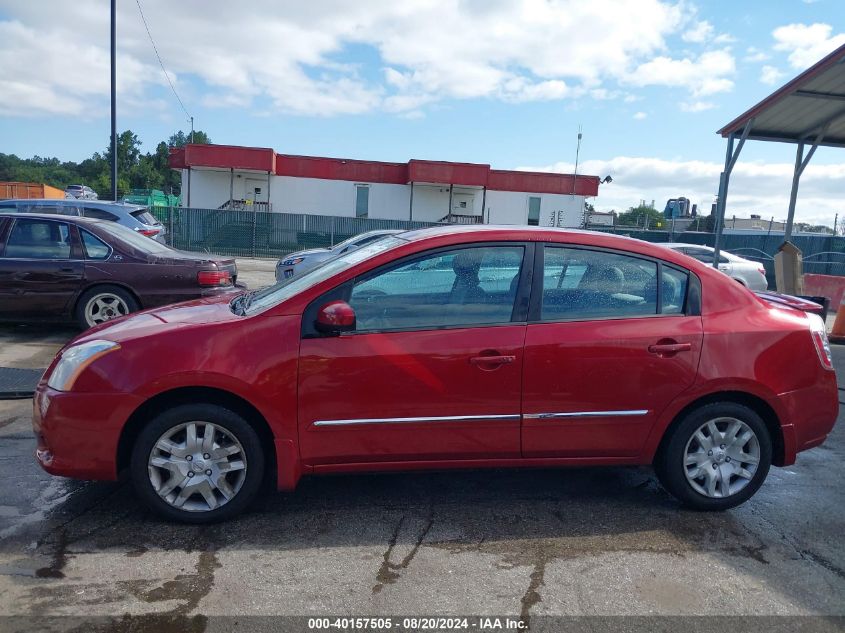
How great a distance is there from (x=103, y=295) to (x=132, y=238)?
2.83ft

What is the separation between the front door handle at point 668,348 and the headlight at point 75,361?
2.92m

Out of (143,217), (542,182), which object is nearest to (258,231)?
(143,217)

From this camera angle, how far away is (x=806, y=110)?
49.8ft

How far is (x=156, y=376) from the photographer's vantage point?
354 cm

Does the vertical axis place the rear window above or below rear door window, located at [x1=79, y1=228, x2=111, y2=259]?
above

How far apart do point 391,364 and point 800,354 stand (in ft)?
8.06

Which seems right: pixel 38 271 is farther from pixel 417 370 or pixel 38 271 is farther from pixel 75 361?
pixel 417 370

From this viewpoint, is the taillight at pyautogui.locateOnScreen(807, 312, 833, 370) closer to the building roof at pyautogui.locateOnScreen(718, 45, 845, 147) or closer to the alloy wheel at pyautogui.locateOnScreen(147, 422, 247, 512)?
the alloy wheel at pyautogui.locateOnScreen(147, 422, 247, 512)

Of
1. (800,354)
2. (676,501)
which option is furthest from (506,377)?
(800,354)

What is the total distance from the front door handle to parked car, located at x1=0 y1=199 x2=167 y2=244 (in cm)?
1067

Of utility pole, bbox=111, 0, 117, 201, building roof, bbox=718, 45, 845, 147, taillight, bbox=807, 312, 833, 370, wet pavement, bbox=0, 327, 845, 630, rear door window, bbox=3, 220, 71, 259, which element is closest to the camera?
wet pavement, bbox=0, 327, 845, 630

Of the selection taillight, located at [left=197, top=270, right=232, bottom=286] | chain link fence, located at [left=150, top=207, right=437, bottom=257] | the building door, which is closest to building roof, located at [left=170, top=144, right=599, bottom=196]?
the building door

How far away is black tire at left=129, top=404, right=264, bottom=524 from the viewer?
11.9 ft

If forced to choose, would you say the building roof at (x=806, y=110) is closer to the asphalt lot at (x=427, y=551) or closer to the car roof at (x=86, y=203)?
the asphalt lot at (x=427, y=551)
